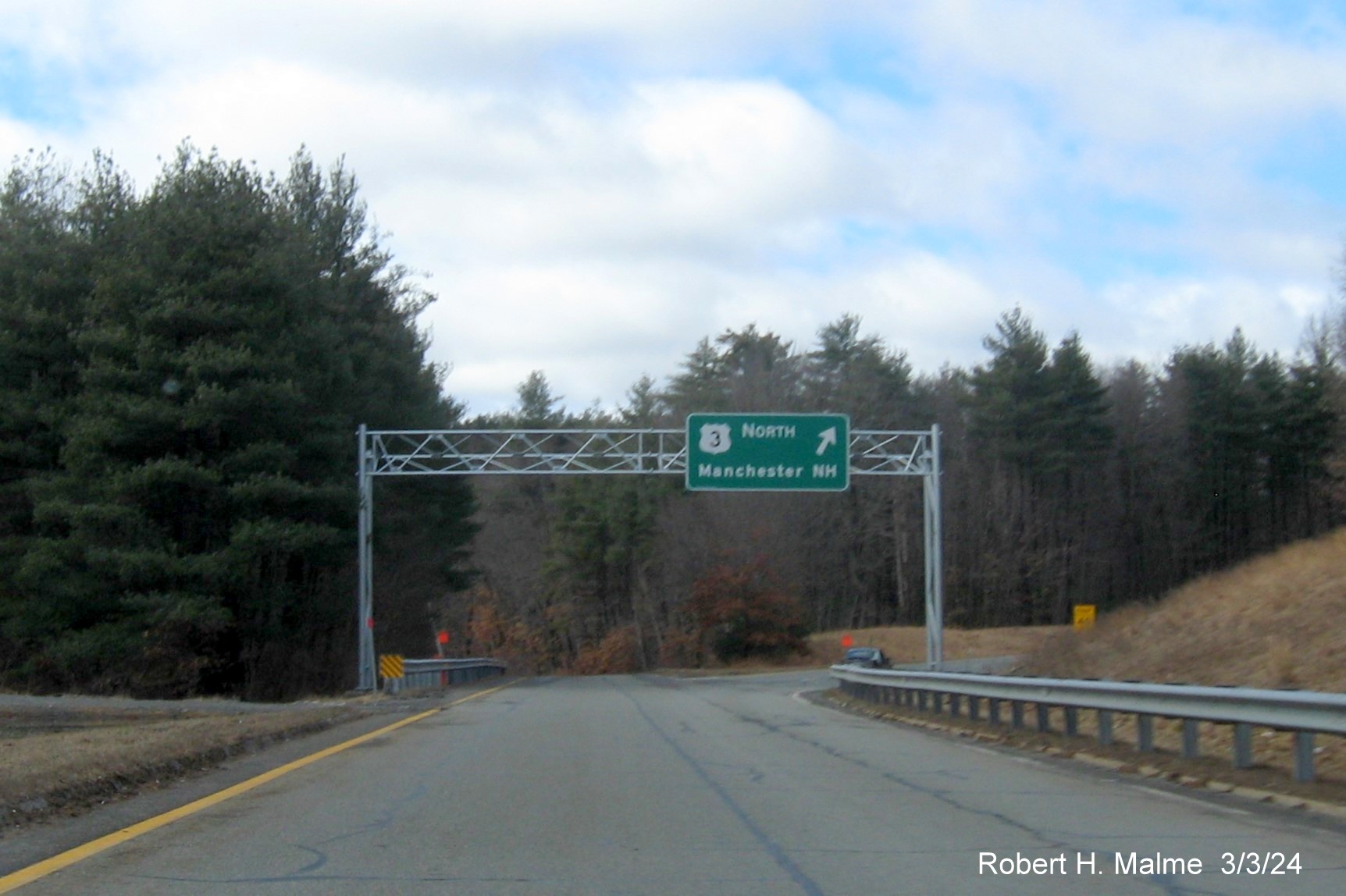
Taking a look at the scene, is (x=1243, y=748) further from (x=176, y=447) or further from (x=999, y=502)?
(x=999, y=502)

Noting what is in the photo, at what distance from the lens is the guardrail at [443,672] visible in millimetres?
36188

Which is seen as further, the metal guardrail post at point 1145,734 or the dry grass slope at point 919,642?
the dry grass slope at point 919,642

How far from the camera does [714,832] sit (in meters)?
8.91

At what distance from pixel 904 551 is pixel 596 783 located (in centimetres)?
6513

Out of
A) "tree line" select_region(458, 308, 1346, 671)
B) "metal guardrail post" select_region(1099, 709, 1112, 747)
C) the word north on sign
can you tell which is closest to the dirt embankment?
"metal guardrail post" select_region(1099, 709, 1112, 747)

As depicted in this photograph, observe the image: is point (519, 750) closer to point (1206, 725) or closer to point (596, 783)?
point (596, 783)

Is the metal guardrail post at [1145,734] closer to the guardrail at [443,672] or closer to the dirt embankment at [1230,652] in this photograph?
the dirt embankment at [1230,652]

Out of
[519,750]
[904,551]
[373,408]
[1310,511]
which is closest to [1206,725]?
[519,750]

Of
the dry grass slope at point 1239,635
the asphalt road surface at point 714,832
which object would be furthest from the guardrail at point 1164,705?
the dry grass slope at point 1239,635

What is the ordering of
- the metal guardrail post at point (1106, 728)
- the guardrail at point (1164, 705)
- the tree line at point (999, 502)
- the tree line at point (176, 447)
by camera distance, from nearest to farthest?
the guardrail at point (1164, 705) < the metal guardrail post at point (1106, 728) < the tree line at point (176, 447) < the tree line at point (999, 502)

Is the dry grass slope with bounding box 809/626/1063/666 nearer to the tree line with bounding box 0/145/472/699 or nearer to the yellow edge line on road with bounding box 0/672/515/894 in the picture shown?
the tree line with bounding box 0/145/472/699

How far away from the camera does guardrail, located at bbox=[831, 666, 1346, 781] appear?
9.70 metres

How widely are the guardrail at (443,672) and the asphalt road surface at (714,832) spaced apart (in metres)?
21.4

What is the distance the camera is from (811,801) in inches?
410
